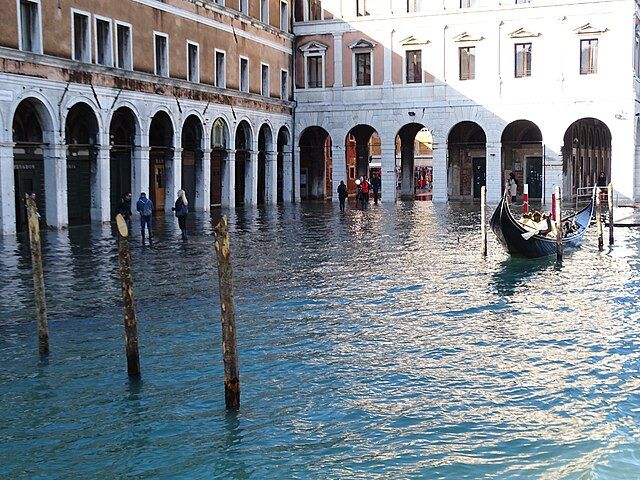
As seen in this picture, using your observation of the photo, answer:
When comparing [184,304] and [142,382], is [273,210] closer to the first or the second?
[184,304]

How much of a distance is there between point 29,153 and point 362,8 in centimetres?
1706

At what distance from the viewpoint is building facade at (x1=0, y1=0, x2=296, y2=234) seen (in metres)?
21.6

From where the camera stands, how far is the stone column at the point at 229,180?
31.3 metres

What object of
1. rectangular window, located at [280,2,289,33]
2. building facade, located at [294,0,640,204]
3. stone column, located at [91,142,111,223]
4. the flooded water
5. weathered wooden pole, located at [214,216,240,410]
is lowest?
the flooded water

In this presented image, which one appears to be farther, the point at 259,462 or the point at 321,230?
the point at 321,230

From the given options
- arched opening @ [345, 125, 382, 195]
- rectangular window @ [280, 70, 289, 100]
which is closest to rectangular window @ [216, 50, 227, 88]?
rectangular window @ [280, 70, 289, 100]

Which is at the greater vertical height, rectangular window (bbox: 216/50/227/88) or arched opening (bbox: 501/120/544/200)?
rectangular window (bbox: 216/50/227/88)

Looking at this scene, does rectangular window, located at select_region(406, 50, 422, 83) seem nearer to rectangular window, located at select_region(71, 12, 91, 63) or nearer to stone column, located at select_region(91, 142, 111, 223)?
stone column, located at select_region(91, 142, 111, 223)

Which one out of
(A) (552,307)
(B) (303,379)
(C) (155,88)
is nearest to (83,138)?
(C) (155,88)

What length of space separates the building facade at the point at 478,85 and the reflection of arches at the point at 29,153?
15403mm

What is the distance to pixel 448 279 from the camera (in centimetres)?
1412

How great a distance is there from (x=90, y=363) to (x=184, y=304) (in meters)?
3.11

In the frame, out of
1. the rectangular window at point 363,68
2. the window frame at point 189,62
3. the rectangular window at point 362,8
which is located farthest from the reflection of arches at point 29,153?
the rectangular window at point 362,8

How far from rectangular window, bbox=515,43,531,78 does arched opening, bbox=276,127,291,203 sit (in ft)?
30.9
